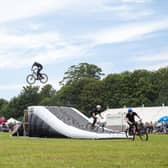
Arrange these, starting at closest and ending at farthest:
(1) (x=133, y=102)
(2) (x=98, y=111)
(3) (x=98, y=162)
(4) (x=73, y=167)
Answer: (4) (x=73, y=167) < (3) (x=98, y=162) < (2) (x=98, y=111) < (1) (x=133, y=102)

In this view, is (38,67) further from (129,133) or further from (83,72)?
(83,72)

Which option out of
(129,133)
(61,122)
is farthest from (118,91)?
(129,133)

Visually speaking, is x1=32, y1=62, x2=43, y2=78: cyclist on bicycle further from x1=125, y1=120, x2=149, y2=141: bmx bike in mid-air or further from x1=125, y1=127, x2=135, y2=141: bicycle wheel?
x1=125, y1=120, x2=149, y2=141: bmx bike in mid-air

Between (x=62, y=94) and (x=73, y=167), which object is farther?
(x=62, y=94)

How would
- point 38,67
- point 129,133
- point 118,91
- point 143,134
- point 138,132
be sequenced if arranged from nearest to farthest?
point 138,132, point 143,134, point 129,133, point 38,67, point 118,91

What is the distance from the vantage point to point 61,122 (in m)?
33.1

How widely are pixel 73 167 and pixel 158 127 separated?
1740 inches

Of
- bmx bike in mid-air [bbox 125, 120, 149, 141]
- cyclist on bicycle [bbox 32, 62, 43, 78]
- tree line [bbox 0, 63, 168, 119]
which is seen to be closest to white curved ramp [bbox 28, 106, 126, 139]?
bmx bike in mid-air [bbox 125, 120, 149, 141]

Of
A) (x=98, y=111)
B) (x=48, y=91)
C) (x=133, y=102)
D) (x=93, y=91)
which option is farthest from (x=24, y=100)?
(x=98, y=111)

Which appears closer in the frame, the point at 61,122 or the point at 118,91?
the point at 61,122

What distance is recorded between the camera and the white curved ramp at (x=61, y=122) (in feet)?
99.0

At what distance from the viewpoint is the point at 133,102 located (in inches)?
4082

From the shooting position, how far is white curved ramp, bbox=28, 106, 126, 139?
30188 mm

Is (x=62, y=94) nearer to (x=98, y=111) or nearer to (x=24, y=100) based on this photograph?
(x=24, y=100)
